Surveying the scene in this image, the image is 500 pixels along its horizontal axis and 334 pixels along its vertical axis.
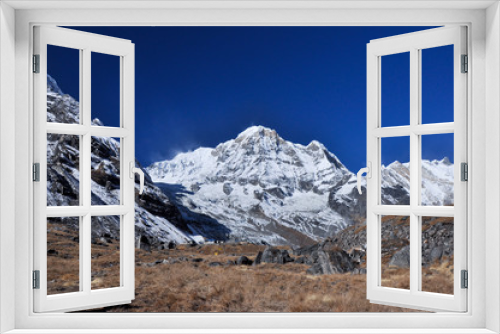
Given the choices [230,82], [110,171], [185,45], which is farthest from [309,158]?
[110,171]

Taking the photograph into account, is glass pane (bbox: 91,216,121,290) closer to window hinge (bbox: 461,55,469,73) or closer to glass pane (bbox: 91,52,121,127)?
glass pane (bbox: 91,52,121,127)

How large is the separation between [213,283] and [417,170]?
563 centimetres

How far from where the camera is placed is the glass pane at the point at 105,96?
7.64m

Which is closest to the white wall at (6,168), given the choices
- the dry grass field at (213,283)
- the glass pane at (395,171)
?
the dry grass field at (213,283)

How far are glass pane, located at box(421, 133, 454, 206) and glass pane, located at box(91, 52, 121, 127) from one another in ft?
15.7

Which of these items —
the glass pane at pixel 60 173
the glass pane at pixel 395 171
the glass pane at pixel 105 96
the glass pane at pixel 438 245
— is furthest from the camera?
the glass pane at pixel 105 96

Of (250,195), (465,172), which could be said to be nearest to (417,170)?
(465,172)

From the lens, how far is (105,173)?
24.1 ft

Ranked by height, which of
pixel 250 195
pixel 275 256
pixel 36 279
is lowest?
pixel 275 256

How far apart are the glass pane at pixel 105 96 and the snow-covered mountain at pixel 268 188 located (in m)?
1.87

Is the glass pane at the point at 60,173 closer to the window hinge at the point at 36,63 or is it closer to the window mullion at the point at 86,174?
the window mullion at the point at 86,174

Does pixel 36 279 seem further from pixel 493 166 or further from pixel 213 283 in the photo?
pixel 213 283

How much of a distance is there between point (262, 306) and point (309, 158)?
382 centimetres

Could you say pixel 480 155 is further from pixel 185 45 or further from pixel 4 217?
pixel 185 45
